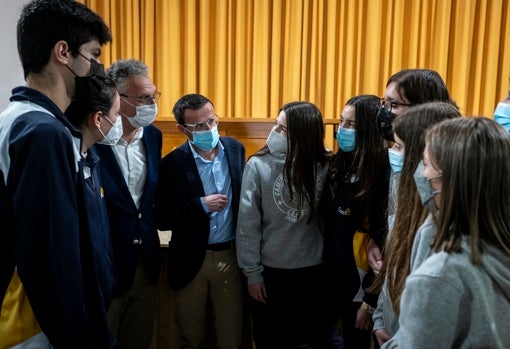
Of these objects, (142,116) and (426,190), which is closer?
(426,190)

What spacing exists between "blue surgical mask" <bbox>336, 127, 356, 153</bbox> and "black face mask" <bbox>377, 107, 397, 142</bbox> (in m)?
0.14

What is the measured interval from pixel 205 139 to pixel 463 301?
4.49 ft

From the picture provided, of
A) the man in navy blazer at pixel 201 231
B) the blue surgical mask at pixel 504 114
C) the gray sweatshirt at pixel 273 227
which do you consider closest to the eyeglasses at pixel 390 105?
the gray sweatshirt at pixel 273 227

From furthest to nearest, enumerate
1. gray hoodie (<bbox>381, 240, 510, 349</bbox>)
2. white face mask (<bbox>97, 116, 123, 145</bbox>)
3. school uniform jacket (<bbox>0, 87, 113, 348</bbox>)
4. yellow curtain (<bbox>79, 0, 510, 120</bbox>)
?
1. yellow curtain (<bbox>79, 0, 510, 120</bbox>)
2. white face mask (<bbox>97, 116, 123, 145</bbox>)
3. school uniform jacket (<bbox>0, 87, 113, 348</bbox>)
4. gray hoodie (<bbox>381, 240, 510, 349</bbox>)

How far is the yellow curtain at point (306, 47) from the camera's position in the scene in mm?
3707

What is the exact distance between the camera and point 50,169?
3.10ft

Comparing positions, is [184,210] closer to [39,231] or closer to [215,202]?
[215,202]

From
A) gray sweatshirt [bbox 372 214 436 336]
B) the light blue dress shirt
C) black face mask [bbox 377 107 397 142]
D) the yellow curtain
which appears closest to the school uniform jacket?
gray sweatshirt [bbox 372 214 436 336]

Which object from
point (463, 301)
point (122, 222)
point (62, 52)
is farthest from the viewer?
point (122, 222)

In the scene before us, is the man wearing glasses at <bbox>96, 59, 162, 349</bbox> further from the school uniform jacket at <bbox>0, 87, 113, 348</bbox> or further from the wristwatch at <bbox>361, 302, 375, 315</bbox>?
the wristwatch at <bbox>361, 302, 375, 315</bbox>

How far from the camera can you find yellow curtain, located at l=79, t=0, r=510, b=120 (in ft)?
12.2

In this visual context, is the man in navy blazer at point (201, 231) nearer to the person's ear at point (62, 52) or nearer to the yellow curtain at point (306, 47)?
the person's ear at point (62, 52)

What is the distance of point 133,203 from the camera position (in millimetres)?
1734

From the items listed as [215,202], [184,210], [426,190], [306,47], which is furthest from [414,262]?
[306,47]
